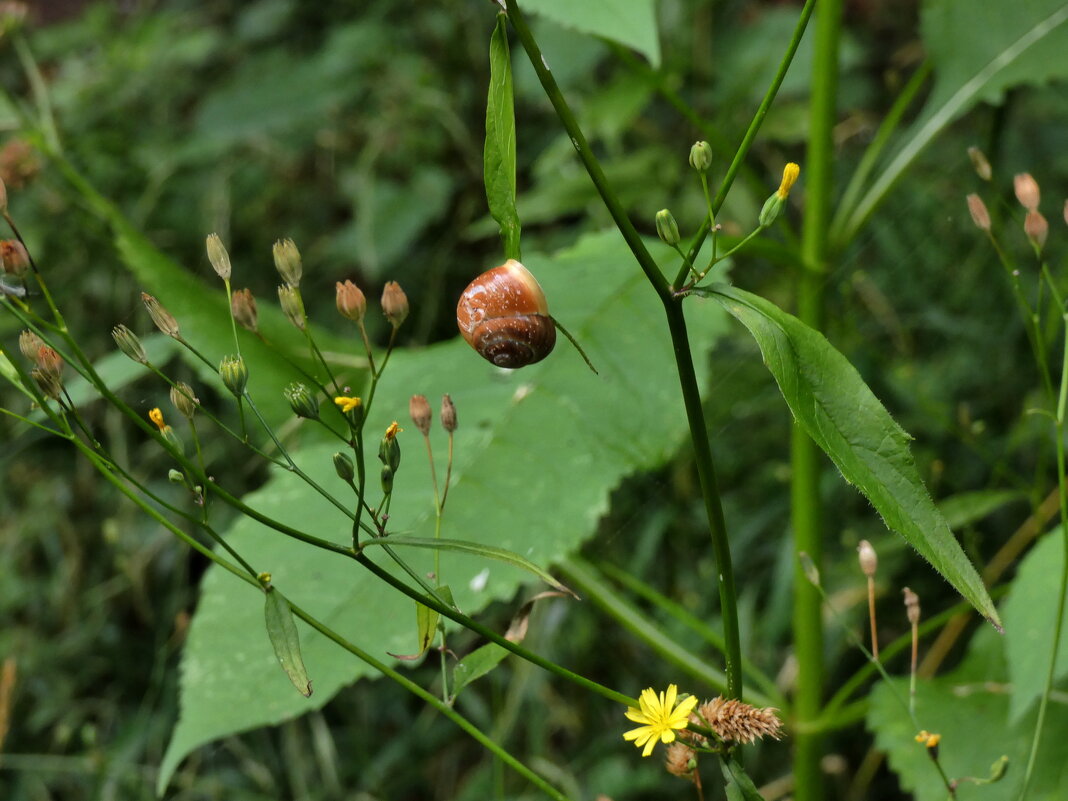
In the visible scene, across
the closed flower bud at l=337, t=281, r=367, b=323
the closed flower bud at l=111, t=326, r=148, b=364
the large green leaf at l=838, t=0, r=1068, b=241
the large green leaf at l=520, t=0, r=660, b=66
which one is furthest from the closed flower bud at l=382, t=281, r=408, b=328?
the large green leaf at l=838, t=0, r=1068, b=241

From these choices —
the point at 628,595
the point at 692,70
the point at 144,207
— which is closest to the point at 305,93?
the point at 144,207

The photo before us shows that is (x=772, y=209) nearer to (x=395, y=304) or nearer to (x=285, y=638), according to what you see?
(x=395, y=304)

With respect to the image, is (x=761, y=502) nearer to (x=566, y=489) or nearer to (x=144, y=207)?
(x=566, y=489)

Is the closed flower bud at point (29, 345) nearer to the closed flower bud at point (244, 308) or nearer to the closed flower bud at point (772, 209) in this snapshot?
the closed flower bud at point (244, 308)

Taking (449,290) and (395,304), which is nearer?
(395,304)

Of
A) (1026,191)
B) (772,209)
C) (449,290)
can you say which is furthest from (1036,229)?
(449,290)

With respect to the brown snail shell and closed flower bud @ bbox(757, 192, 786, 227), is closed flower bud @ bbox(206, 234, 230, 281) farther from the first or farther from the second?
closed flower bud @ bbox(757, 192, 786, 227)
